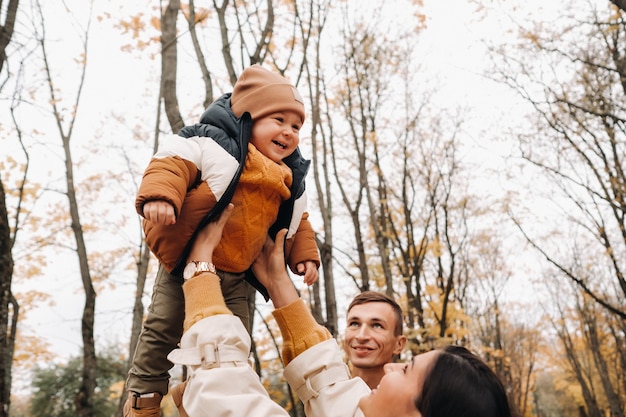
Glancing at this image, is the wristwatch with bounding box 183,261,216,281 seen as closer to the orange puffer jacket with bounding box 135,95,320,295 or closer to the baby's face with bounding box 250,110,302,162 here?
the orange puffer jacket with bounding box 135,95,320,295

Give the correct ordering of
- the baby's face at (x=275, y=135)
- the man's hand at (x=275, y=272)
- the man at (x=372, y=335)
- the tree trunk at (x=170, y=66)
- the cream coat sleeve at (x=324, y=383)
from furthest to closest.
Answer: the tree trunk at (x=170, y=66) < the man at (x=372, y=335) < the baby's face at (x=275, y=135) < the man's hand at (x=275, y=272) < the cream coat sleeve at (x=324, y=383)

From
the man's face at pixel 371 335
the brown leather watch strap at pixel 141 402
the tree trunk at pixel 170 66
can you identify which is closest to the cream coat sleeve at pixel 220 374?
the brown leather watch strap at pixel 141 402

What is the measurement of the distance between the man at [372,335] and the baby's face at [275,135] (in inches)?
64.0

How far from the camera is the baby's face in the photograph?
2.10 metres

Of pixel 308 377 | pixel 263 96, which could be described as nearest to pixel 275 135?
pixel 263 96

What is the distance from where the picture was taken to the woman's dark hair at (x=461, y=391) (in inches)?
49.9

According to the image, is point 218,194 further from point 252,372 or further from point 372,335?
point 372,335

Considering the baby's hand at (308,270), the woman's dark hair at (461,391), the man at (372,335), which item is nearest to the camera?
the woman's dark hair at (461,391)

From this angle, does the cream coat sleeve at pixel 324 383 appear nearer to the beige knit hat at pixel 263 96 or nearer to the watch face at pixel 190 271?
the watch face at pixel 190 271

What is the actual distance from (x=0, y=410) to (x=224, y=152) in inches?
102

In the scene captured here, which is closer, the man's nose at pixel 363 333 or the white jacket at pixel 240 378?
the white jacket at pixel 240 378

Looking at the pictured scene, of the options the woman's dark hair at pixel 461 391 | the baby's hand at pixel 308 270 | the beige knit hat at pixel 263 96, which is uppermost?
the beige knit hat at pixel 263 96

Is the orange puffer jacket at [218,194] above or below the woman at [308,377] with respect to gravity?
above

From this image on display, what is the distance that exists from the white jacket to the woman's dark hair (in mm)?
230
